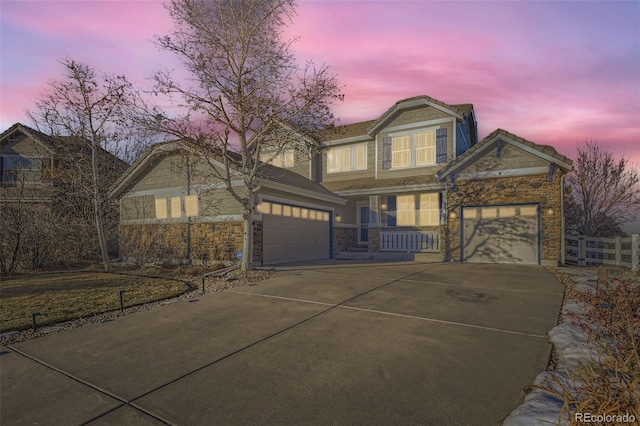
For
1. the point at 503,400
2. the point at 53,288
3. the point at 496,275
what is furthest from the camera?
the point at 496,275

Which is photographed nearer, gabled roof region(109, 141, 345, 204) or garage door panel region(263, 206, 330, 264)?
gabled roof region(109, 141, 345, 204)

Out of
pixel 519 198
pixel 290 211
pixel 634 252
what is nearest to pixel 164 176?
pixel 290 211

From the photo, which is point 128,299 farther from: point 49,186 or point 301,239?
point 49,186

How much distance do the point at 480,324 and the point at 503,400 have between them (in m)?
2.53

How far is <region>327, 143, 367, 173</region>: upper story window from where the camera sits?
67.3 ft

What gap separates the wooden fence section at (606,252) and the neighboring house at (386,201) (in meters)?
1.69

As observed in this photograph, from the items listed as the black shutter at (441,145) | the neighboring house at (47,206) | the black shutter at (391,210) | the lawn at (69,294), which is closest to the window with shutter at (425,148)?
the black shutter at (441,145)

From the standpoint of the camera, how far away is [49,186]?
61.8ft

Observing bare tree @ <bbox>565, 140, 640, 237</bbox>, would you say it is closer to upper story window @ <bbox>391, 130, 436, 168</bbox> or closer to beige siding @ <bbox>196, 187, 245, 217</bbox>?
upper story window @ <bbox>391, 130, 436, 168</bbox>

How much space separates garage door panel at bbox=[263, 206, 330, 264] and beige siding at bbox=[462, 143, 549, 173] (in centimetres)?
758

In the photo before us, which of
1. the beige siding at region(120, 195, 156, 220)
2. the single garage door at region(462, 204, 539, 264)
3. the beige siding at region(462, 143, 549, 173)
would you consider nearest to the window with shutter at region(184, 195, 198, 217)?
the beige siding at region(120, 195, 156, 220)

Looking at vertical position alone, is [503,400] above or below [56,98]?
below

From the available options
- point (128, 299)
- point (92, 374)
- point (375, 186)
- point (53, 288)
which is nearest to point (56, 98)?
point (53, 288)

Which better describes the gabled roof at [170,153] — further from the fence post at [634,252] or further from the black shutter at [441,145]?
the fence post at [634,252]
